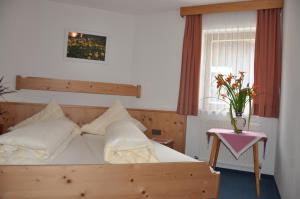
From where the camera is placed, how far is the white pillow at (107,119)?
350cm

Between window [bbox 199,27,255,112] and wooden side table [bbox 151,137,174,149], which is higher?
window [bbox 199,27,255,112]

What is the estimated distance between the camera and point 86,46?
163 inches

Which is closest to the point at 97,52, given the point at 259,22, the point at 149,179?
the point at 259,22

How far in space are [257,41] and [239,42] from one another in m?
0.27

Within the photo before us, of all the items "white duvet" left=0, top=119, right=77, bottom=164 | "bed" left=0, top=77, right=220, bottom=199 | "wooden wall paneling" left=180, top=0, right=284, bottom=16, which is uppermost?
"wooden wall paneling" left=180, top=0, right=284, bottom=16

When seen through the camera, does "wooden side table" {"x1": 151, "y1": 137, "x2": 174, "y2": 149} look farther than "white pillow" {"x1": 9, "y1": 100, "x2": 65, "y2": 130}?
Yes

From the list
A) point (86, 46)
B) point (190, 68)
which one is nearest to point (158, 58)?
point (190, 68)

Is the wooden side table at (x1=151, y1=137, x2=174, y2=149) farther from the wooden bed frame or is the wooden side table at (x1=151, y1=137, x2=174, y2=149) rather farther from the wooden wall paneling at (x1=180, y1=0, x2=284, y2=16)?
the wooden wall paneling at (x1=180, y1=0, x2=284, y2=16)

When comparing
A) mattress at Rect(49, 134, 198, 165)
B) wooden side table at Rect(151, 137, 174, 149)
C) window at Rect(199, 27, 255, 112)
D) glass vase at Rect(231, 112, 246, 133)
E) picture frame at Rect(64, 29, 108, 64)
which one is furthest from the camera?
picture frame at Rect(64, 29, 108, 64)

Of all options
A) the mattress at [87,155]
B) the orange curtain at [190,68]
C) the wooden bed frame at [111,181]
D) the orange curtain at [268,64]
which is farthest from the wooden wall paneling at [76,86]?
the wooden bed frame at [111,181]

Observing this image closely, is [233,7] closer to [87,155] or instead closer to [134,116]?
[134,116]

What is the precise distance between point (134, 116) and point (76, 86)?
0.98 metres

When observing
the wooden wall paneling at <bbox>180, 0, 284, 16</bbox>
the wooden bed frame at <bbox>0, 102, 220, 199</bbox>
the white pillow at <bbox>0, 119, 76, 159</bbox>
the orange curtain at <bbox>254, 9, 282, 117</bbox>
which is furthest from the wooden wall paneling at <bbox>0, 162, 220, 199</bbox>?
the wooden wall paneling at <bbox>180, 0, 284, 16</bbox>

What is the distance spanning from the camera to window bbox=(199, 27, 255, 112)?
3.76 metres
